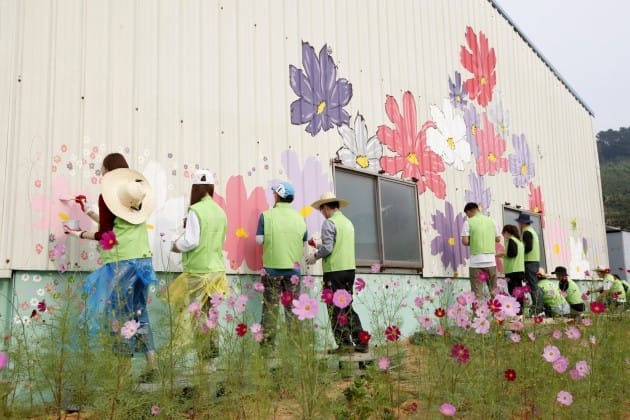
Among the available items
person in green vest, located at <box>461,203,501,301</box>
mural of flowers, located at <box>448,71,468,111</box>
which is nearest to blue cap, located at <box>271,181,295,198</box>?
person in green vest, located at <box>461,203,501,301</box>

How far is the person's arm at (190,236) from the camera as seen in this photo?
13.6 feet

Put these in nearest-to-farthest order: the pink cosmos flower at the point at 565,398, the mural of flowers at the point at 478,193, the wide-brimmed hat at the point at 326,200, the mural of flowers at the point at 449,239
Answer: the pink cosmos flower at the point at 565,398
the wide-brimmed hat at the point at 326,200
the mural of flowers at the point at 449,239
the mural of flowers at the point at 478,193

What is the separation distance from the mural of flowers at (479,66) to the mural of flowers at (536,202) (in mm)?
2119

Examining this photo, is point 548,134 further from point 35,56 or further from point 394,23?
point 35,56

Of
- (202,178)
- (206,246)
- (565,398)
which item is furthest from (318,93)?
(565,398)

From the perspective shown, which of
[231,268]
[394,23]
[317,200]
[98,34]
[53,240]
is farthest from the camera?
[394,23]

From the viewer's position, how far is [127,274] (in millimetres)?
3734

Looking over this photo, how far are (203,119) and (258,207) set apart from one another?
0.92m

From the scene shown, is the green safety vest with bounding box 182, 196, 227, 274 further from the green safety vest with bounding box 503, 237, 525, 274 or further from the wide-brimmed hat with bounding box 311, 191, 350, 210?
the green safety vest with bounding box 503, 237, 525, 274

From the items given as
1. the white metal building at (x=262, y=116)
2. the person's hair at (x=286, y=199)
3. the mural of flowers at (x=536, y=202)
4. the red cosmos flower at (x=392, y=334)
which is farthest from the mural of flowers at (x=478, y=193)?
the red cosmos flower at (x=392, y=334)

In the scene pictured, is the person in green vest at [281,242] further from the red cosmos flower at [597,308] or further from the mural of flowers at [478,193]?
the mural of flowers at [478,193]

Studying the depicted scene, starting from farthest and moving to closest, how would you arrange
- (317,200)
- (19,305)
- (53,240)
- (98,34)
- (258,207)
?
(317,200) < (258,207) < (98,34) < (53,240) < (19,305)

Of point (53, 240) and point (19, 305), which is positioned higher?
point (53, 240)

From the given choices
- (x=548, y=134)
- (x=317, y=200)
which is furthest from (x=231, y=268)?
(x=548, y=134)
